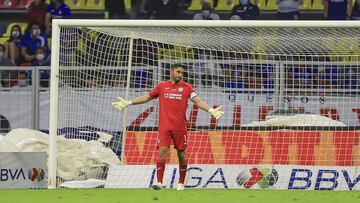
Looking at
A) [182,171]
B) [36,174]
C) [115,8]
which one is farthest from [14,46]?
[182,171]

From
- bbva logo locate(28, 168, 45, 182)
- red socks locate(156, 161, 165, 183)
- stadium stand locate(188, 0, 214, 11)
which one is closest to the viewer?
red socks locate(156, 161, 165, 183)

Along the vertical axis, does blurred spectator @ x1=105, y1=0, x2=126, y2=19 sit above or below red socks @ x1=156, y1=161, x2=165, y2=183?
above

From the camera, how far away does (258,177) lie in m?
15.9

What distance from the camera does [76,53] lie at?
16.8m

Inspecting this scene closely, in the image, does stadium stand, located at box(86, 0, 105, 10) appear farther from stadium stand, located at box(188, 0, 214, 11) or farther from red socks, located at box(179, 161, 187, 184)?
red socks, located at box(179, 161, 187, 184)

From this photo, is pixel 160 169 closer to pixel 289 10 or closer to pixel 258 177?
pixel 258 177

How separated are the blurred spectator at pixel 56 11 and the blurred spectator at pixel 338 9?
6.45m

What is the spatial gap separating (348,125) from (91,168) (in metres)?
4.30

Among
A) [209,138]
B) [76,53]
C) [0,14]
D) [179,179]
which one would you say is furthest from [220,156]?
[0,14]

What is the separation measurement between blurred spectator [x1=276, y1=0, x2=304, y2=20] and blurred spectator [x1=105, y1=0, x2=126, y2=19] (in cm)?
393

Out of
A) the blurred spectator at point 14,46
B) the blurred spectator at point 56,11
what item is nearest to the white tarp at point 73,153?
the blurred spectator at point 14,46

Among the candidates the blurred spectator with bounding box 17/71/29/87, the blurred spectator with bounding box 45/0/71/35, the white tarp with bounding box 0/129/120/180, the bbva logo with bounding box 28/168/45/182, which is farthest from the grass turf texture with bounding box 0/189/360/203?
the blurred spectator with bounding box 45/0/71/35

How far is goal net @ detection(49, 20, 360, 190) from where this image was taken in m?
15.8

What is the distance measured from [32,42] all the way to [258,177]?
402 inches
